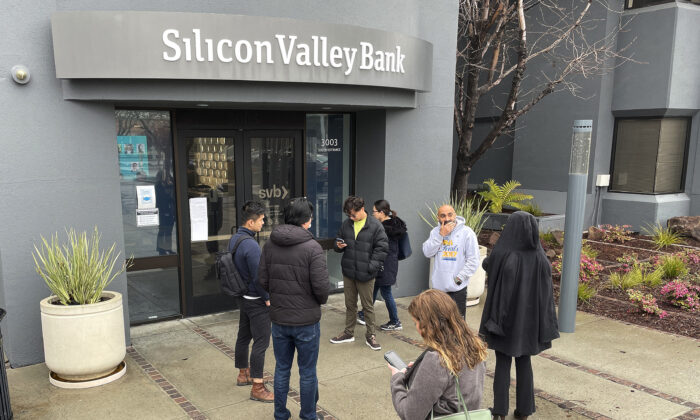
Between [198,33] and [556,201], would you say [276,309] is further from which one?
[556,201]

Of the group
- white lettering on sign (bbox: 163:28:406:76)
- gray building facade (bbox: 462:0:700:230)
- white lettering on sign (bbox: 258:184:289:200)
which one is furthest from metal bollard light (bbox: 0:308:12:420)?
gray building facade (bbox: 462:0:700:230)

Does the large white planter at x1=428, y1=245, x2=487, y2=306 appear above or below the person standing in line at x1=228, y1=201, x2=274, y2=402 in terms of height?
below

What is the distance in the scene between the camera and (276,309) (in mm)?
4344

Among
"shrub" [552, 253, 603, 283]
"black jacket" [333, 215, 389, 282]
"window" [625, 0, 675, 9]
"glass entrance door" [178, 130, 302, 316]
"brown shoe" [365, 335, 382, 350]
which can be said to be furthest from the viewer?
"window" [625, 0, 675, 9]

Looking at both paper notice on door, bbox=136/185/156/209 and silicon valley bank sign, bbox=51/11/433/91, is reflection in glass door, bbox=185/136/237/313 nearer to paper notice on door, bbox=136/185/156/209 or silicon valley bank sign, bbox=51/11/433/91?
paper notice on door, bbox=136/185/156/209

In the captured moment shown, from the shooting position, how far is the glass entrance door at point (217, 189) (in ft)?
24.4

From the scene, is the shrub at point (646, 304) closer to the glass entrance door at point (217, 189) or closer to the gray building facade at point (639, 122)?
the glass entrance door at point (217, 189)

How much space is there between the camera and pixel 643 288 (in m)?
8.91

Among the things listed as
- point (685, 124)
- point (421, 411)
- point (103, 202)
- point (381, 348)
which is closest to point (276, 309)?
point (421, 411)

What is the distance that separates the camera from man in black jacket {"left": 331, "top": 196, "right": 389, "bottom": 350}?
20.5 feet

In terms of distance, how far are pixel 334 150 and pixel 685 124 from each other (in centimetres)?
1032

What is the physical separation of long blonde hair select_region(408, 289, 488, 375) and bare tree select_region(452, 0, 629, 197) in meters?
9.34

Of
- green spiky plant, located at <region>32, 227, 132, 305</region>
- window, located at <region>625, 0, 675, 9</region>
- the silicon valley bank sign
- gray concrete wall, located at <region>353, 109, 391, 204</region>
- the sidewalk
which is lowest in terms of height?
the sidewalk

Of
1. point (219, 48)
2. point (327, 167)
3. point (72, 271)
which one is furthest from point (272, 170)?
point (72, 271)
